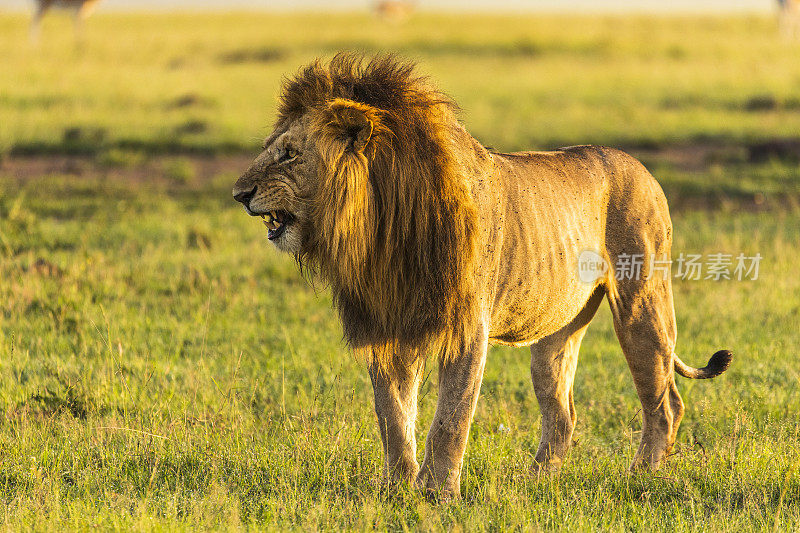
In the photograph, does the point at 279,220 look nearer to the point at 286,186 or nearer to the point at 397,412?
the point at 286,186

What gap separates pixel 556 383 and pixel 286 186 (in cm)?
200

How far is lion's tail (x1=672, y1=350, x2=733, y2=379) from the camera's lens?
534 cm

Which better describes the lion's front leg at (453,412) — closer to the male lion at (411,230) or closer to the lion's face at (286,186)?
the male lion at (411,230)

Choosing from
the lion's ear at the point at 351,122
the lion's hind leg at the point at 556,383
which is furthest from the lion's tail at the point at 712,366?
the lion's ear at the point at 351,122

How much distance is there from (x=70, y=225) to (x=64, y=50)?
16.1 meters

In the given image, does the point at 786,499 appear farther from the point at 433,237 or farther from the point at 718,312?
the point at 718,312

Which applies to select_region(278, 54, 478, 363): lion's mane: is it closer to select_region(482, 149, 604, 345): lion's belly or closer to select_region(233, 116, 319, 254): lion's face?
select_region(233, 116, 319, 254): lion's face

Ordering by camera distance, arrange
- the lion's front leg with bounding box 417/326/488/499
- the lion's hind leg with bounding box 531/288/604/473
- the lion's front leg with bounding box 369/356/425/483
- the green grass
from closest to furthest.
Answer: the lion's front leg with bounding box 417/326/488/499 < the lion's front leg with bounding box 369/356/425/483 < the lion's hind leg with bounding box 531/288/604/473 < the green grass

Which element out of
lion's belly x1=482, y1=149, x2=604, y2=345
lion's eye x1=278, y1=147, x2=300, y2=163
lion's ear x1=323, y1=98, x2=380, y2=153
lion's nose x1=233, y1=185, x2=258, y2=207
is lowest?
lion's belly x1=482, y1=149, x2=604, y2=345

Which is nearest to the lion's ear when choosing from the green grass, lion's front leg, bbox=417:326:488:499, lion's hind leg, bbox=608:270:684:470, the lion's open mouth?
the lion's open mouth

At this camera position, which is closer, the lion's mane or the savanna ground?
the lion's mane

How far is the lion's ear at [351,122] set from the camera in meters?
3.95

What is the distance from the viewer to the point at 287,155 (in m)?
4.07

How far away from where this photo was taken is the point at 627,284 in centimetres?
504
